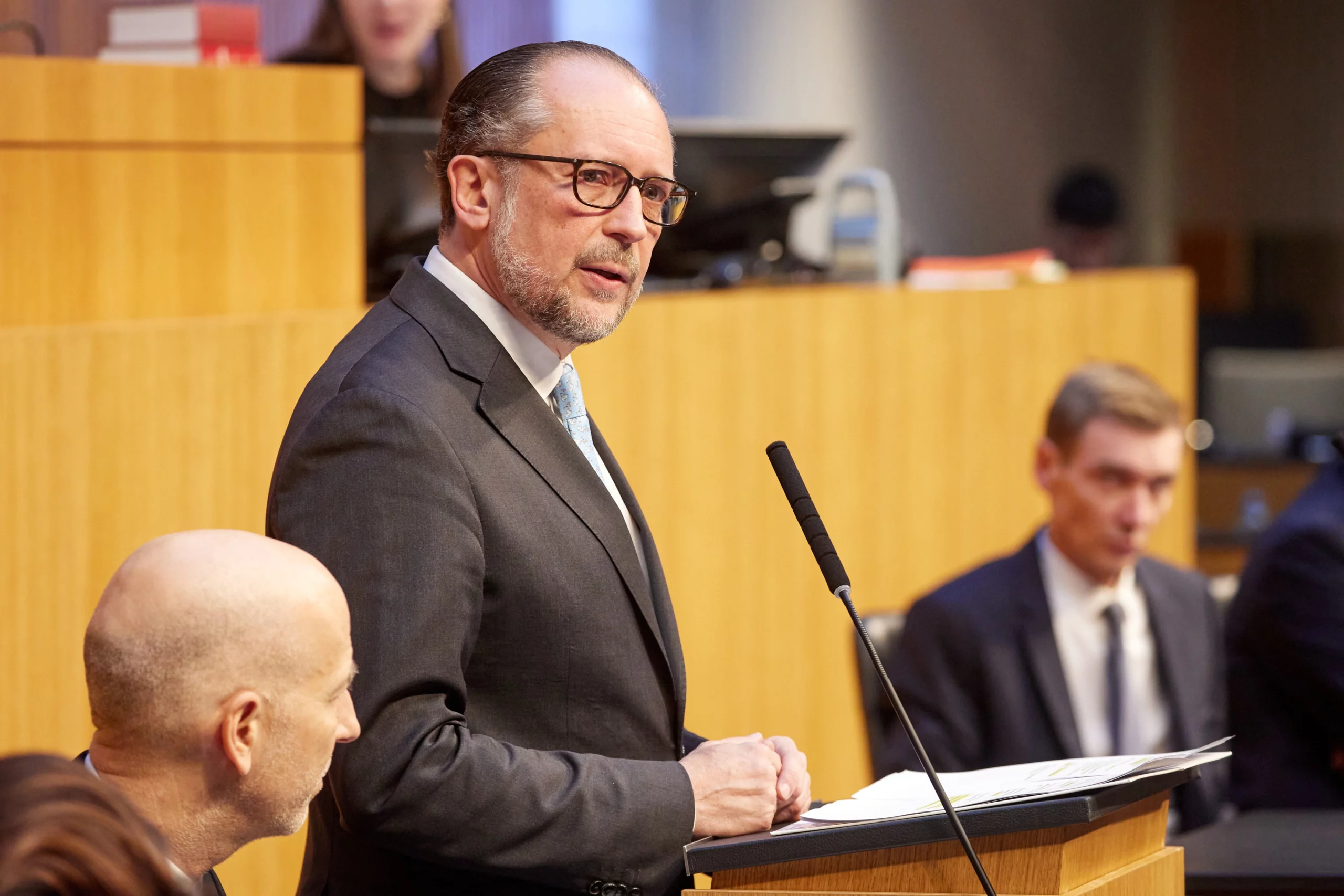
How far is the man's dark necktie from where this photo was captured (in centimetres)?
306

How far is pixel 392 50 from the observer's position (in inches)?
155

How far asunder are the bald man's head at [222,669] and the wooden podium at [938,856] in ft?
1.20

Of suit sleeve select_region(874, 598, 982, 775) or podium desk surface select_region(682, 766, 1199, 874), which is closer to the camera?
podium desk surface select_region(682, 766, 1199, 874)

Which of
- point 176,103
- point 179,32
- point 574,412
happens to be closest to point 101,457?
point 176,103

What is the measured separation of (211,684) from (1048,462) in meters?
2.13

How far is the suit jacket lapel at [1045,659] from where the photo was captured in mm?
2982

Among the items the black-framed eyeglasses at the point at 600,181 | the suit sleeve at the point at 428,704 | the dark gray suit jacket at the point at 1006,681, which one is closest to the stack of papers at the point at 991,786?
the suit sleeve at the point at 428,704

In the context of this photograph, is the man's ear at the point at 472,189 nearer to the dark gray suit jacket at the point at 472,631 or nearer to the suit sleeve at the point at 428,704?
the dark gray suit jacket at the point at 472,631

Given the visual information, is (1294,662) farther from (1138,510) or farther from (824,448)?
(824,448)

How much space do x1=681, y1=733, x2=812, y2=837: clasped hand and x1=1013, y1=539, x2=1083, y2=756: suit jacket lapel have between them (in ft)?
4.80

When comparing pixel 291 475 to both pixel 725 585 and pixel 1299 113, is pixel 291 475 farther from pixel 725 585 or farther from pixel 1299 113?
pixel 1299 113

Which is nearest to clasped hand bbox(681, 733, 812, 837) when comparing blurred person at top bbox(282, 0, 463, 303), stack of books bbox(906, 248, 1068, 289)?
blurred person at top bbox(282, 0, 463, 303)

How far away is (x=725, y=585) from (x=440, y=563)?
7.29ft

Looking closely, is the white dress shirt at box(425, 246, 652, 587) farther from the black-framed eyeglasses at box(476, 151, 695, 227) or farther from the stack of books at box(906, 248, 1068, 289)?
the stack of books at box(906, 248, 1068, 289)
